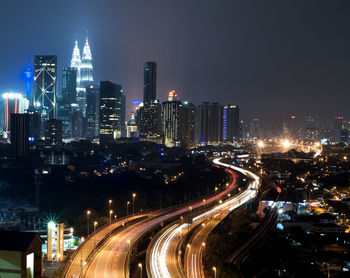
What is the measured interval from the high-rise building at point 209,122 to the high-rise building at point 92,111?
2000 centimetres

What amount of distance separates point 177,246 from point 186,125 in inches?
1932

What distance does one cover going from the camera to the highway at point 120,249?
888 cm

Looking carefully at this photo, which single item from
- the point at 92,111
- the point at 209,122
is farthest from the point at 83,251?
the point at 92,111

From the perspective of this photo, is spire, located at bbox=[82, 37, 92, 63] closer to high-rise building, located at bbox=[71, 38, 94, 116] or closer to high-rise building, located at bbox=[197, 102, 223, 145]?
high-rise building, located at bbox=[71, 38, 94, 116]

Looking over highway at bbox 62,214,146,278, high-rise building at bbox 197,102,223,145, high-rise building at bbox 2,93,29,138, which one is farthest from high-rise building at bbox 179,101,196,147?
highway at bbox 62,214,146,278

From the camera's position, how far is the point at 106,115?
62.6 meters

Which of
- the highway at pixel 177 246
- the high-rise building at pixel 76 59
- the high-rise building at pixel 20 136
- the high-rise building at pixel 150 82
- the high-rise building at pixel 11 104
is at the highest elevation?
the high-rise building at pixel 76 59

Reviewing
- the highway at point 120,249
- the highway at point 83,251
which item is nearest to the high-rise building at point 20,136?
the highway at point 120,249

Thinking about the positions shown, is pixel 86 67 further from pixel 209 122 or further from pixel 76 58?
pixel 209 122

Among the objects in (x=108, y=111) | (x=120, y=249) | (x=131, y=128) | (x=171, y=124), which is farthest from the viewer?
(x=131, y=128)

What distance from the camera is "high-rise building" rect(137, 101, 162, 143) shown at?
61.9 m

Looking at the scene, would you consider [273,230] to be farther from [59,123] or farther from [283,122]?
[283,122]

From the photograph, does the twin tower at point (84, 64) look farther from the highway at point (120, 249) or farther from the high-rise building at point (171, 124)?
the highway at point (120, 249)

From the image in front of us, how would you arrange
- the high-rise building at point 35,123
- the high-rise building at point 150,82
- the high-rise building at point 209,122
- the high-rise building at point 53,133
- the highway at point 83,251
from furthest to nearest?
the high-rise building at point 150,82, the high-rise building at point 209,122, the high-rise building at point 35,123, the high-rise building at point 53,133, the highway at point 83,251
